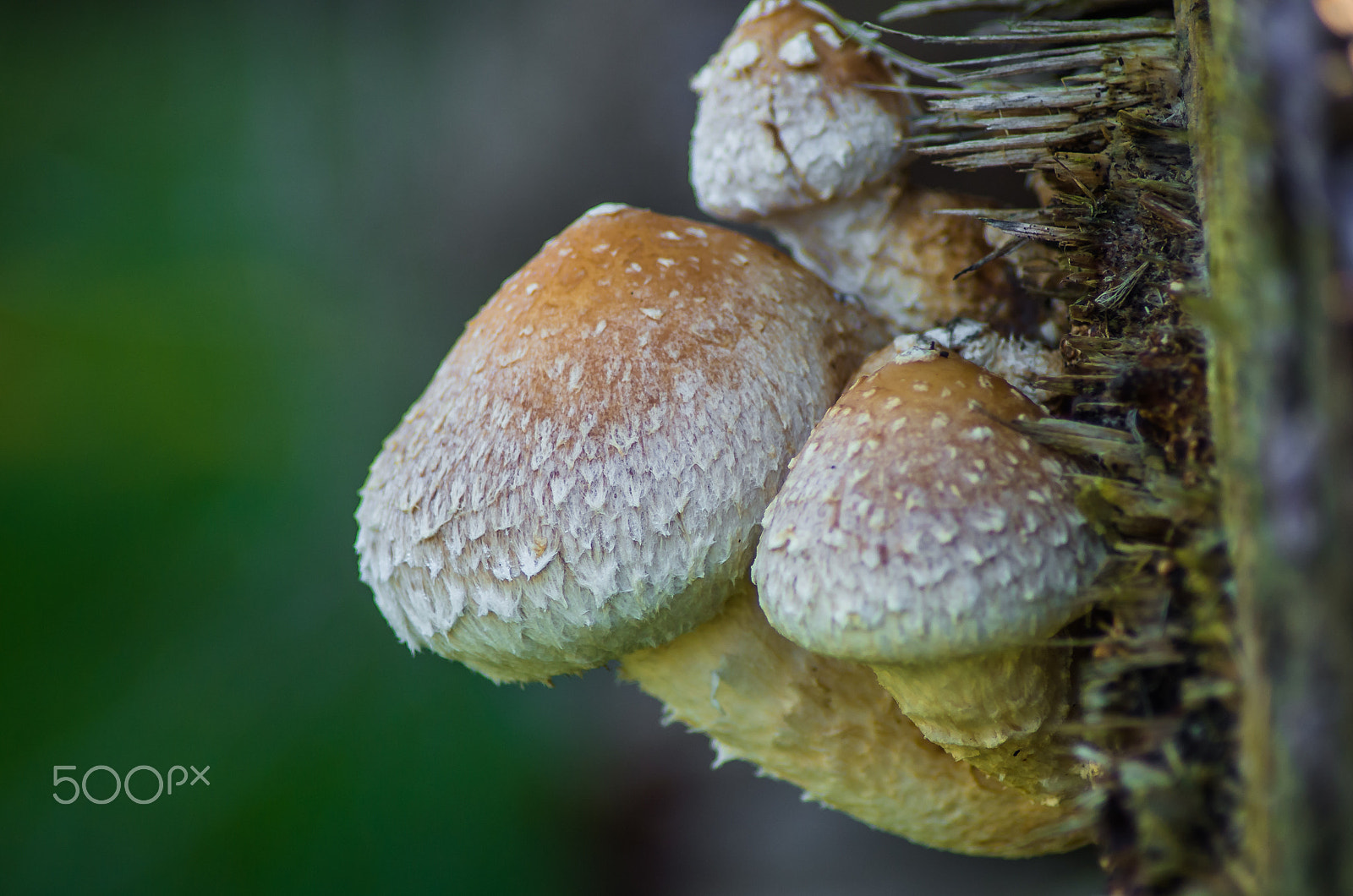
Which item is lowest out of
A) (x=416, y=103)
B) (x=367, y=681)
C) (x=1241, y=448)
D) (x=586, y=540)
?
(x=367, y=681)

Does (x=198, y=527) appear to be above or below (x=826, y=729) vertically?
below

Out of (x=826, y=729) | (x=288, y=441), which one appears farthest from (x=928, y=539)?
(x=288, y=441)

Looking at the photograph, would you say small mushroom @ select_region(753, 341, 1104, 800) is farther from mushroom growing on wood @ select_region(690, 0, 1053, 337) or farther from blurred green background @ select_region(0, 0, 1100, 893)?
blurred green background @ select_region(0, 0, 1100, 893)

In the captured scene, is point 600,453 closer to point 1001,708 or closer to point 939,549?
point 939,549

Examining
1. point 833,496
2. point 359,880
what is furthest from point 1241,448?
point 359,880

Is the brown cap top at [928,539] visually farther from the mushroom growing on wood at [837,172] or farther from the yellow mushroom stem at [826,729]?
the mushroom growing on wood at [837,172]

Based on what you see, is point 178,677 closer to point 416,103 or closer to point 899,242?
point 416,103

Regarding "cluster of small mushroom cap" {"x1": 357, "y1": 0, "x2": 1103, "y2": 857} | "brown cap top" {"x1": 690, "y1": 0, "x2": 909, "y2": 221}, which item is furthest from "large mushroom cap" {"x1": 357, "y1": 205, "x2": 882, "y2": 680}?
"brown cap top" {"x1": 690, "y1": 0, "x2": 909, "y2": 221}
